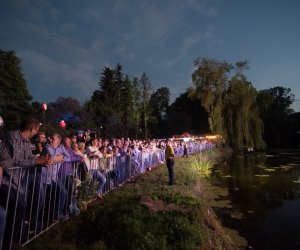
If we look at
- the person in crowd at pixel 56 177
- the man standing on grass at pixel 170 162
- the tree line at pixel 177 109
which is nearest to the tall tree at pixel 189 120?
the tree line at pixel 177 109

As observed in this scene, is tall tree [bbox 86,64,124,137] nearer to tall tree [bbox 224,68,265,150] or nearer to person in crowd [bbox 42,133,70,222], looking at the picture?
tall tree [bbox 224,68,265,150]

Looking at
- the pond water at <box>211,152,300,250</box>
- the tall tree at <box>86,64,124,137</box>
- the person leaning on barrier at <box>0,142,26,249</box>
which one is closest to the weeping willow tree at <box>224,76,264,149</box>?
the pond water at <box>211,152,300,250</box>

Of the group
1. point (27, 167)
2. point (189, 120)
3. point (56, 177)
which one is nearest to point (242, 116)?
point (56, 177)

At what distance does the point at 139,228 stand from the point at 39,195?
2.28 metres

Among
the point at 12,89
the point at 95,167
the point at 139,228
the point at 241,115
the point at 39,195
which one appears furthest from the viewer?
the point at 12,89

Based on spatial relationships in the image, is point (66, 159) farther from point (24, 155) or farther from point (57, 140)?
point (24, 155)

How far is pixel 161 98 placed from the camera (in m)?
104

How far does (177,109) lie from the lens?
92.6 meters

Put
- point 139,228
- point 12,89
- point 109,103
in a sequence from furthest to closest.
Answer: point 109,103
point 12,89
point 139,228

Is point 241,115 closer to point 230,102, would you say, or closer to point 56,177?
point 230,102

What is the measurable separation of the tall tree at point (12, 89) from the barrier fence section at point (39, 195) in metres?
38.5

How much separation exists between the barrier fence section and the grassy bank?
0.94 ft

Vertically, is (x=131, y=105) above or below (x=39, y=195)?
above

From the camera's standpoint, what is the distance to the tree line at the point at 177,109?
118 feet
